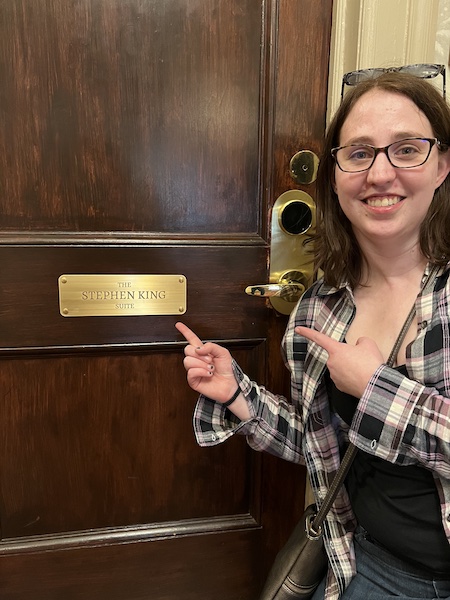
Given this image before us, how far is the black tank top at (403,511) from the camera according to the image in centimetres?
81

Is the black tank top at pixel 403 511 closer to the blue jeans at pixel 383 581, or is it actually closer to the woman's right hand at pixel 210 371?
the blue jeans at pixel 383 581

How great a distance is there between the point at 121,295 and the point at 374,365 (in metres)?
0.55

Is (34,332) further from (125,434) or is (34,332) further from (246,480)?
(246,480)

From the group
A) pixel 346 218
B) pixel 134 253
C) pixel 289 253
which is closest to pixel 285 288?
pixel 289 253

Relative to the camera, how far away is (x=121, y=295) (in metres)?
1.08

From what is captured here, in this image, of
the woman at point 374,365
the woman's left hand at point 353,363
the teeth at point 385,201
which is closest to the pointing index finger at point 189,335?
the woman at point 374,365

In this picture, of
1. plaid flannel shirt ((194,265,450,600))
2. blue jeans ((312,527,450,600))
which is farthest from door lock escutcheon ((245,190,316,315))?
blue jeans ((312,527,450,600))

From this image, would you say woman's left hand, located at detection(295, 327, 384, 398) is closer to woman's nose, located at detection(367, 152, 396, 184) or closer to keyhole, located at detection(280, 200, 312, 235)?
woman's nose, located at detection(367, 152, 396, 184)

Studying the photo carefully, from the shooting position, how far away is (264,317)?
1.16 meters

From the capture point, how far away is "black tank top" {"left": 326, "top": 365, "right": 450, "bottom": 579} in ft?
2.65

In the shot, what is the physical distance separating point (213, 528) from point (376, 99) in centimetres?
98

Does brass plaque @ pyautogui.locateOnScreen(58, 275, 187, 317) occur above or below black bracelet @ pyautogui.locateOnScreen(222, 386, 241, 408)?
above

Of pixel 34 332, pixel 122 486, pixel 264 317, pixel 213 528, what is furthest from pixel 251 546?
pixel 34 332

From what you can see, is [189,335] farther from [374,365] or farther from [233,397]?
[374,365]
